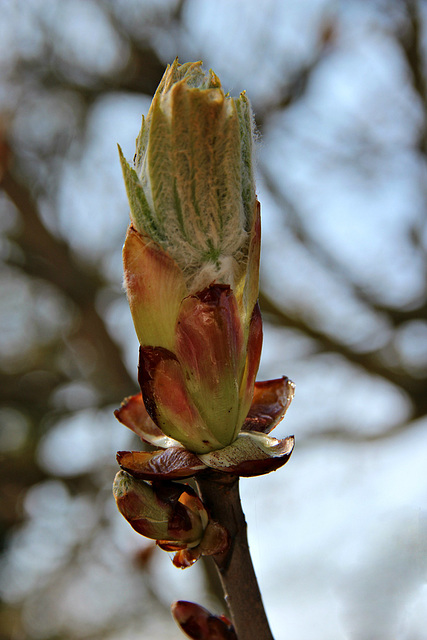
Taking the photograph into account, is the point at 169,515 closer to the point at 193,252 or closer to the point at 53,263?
the point at 193,252

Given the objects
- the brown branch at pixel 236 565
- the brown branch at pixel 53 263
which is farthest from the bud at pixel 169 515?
the brown branch at pixel 53 263

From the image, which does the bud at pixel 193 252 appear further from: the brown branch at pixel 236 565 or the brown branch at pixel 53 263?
the brown branch at pixel 53 263

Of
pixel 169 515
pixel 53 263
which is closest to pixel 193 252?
pixel 169 515

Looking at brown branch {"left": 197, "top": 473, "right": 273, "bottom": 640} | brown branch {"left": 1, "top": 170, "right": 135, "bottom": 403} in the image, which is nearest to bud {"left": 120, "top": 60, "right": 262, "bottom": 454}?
brown branch {"left": 197, "top": 473, "right": 273, "bottom": 640}

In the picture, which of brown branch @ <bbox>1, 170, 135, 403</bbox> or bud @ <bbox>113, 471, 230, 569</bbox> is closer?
bud @ <bbox>113, 471, 230, 569</bbox>

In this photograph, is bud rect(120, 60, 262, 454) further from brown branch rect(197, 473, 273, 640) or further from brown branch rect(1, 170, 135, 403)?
brown branch rect(1, 170, 135, 403)

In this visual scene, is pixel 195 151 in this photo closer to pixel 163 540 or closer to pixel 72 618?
pixel 163 540

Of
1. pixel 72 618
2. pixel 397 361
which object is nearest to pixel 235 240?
pixel 397 361
